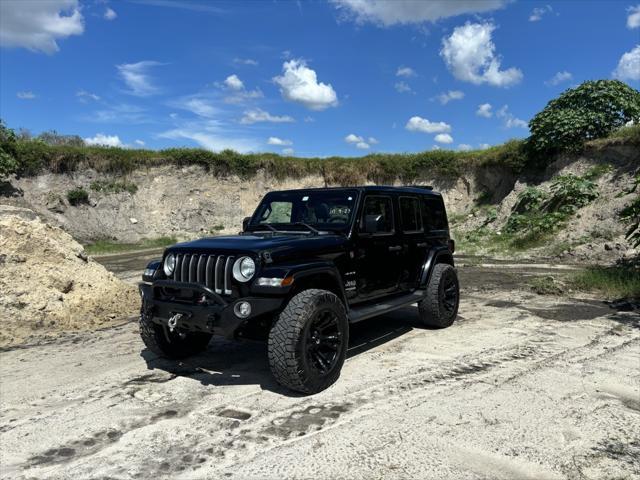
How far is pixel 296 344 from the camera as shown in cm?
442

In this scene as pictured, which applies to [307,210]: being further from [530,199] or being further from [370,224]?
[530,199]

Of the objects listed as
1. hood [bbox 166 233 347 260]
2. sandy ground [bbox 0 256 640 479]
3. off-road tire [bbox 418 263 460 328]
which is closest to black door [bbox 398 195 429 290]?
off-road tire [bbox 418 263 460 328]

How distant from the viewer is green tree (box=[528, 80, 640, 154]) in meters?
21.5

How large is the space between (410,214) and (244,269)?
3099 millimetres

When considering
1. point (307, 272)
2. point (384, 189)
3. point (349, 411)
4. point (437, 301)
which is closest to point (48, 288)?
point (307, 272)

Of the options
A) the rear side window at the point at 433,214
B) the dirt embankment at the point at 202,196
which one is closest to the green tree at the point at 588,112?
the dirt embankment at the point at 202,196

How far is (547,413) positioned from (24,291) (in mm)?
7666

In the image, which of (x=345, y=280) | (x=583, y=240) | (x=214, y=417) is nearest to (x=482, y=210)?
(x=583, y=240)

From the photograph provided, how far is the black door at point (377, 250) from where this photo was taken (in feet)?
18.8

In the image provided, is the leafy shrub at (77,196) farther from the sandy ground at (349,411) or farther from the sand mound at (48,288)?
the sandy ground at (349,411)

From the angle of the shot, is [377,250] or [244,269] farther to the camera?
[377,250]

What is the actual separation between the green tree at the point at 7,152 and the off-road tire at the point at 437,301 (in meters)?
24.2

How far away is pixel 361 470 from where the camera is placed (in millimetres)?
3289

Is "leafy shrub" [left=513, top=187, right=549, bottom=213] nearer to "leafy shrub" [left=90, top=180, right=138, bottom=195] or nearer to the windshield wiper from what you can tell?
the windshield wiper
